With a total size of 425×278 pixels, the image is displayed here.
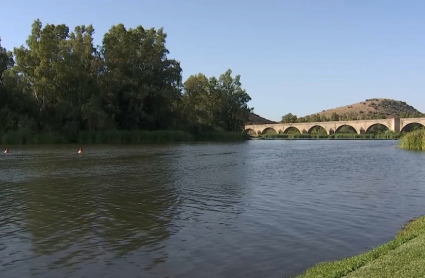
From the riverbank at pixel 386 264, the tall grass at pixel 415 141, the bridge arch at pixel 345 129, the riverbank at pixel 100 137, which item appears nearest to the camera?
the riverbank at pixel 386 264

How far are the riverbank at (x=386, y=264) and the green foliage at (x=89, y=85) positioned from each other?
60561mm

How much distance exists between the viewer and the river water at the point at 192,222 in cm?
927

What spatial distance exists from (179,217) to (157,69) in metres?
71.5

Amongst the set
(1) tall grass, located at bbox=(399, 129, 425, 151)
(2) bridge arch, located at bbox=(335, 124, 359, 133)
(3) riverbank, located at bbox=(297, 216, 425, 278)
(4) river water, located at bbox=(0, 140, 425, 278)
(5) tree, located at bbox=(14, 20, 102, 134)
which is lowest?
(4) river water, located at bbox=(0, 140, 425, 278)

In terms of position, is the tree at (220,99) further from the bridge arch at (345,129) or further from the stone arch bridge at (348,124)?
the bridge arch at (345,129)

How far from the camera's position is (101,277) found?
8.45 metres

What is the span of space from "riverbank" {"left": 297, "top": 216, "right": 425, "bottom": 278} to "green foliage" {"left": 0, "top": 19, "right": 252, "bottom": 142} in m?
60.6

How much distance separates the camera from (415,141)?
174 ft

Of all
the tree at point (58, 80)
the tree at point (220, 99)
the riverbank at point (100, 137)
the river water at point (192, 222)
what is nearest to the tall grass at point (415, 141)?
the river water at point (192, 222)

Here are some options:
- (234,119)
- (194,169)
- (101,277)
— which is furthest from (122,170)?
(234,119)

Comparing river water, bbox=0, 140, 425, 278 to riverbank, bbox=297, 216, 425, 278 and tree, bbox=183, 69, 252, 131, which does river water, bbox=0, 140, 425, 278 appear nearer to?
riverbank, bbox=297, 216, 425, 278

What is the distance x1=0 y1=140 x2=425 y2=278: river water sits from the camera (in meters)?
9.27

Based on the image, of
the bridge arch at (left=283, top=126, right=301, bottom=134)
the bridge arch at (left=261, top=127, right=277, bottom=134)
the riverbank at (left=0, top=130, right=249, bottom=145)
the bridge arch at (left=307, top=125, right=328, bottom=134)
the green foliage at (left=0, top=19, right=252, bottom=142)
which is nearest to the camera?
the riverbank at (left=0, top=130, right=249, bottom=145)

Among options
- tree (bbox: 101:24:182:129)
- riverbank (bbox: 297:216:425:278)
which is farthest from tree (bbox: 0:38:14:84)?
riverbank (bbox: 297:216:425:278)
